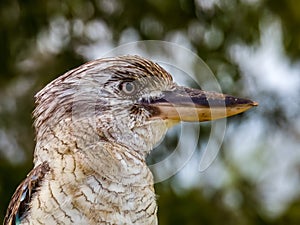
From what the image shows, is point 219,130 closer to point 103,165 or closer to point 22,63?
point 22,63

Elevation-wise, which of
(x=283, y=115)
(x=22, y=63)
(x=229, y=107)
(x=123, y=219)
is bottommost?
(x=123, y=219)

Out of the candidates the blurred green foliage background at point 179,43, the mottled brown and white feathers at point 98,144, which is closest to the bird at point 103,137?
the mottled brown and white feathers at point 98,144

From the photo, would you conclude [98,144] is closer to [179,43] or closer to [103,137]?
[103,137]

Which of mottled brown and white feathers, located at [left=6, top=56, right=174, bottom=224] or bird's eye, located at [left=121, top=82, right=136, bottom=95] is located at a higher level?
bird's eye, located at [left=121, top=82, right=136, bottom=95]

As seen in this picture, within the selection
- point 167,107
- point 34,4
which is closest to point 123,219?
point 167,107

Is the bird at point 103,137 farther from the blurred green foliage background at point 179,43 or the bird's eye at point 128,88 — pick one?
the blurred green foliage background at point 179,43

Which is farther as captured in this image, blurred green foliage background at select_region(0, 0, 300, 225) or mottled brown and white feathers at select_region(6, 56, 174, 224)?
blurred green foliage background at select_region(0, 0, 300, 225)

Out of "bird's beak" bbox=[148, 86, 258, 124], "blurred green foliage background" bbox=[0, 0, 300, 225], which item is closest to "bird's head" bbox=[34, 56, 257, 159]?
"bird's beak" bbox=[148, 86, 258, 124]

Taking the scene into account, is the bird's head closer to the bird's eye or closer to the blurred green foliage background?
the bird's eye
